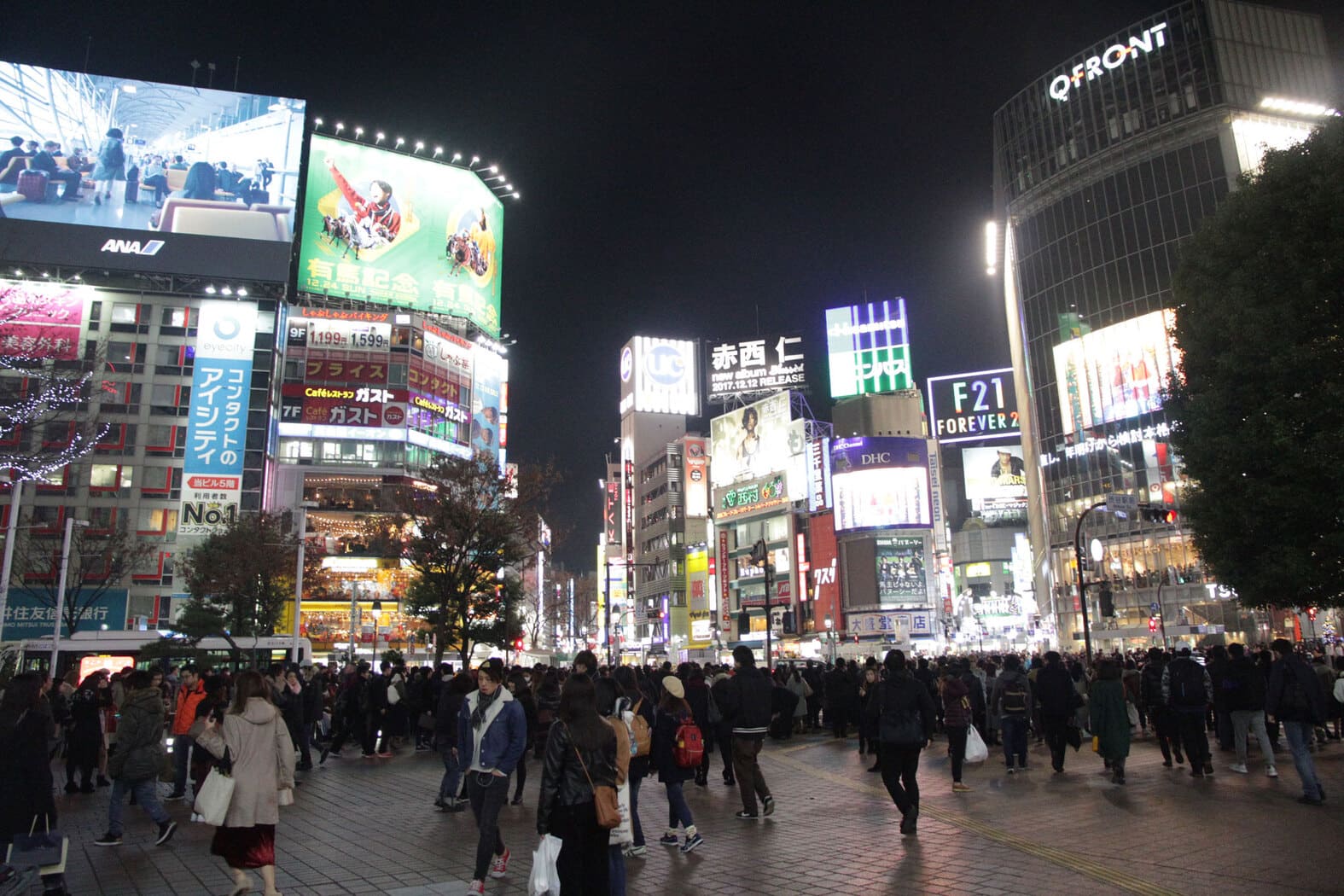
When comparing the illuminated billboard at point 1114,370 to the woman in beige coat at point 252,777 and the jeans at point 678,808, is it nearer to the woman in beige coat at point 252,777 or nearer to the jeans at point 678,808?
the jeans at point 678,808

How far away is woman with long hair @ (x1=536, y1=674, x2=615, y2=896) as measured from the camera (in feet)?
17.2

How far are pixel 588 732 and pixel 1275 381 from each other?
14320 millimetres

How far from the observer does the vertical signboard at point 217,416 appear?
5631 cm

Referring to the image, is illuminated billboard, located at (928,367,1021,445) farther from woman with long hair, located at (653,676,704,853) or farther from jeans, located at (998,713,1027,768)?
woman with long hair, located at (653,676,704,853)

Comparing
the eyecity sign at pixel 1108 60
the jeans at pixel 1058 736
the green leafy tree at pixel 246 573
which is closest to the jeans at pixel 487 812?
the jeans at pixel 1058 736

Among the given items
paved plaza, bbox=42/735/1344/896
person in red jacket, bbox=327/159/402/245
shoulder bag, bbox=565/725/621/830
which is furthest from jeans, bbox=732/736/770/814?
person in red jacket, bbox=327/159/402/245

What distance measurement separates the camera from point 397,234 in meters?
71.7

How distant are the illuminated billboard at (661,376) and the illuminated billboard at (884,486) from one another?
31.7m

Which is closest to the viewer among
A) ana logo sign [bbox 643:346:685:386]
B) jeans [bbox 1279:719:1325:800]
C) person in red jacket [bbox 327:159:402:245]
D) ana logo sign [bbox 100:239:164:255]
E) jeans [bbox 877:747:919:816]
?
jeans [bbox 877:747:919:816]

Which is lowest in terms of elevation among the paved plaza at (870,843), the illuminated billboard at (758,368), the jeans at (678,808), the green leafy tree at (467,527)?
the paved plaza at (870,843)

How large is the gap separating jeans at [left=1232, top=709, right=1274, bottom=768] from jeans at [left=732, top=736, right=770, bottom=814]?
252 inches

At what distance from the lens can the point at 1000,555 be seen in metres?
99.6

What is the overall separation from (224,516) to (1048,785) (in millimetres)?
52481

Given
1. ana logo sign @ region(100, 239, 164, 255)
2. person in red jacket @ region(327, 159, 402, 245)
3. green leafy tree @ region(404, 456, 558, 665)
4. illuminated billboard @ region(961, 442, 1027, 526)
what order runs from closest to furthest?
green leafy tree @ region(404, 456, 558, 665), ana logo sign @ region(100, 239, 164, 255), person in red jacket @ region(327, 159, 402, 245), illuminated billboard @ region(961, 442, 1027, 526)
